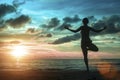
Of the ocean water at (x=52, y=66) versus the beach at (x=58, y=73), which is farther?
the ocean water at (x=52, y=66)

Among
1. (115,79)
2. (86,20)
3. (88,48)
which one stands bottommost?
(115,79)

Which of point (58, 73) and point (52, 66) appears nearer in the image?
point (58, 73)

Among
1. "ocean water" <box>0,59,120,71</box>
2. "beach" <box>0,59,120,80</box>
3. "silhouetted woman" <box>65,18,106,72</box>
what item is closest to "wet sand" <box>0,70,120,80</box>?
"beach" <box>0,59,120,80</box>

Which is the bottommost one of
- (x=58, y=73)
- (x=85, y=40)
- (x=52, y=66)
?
(x=52, y=66)

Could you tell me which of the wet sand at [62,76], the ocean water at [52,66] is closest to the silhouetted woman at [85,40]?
the wet sand at [62,76]

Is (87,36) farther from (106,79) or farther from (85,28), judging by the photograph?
(106,79)

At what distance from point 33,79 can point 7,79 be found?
1.43m

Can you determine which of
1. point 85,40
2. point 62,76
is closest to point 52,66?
point 62,76

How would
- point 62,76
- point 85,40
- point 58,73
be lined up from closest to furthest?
point 85,40
point 62,76
point 58,73

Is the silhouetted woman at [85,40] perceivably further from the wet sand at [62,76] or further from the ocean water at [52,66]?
the ocean water at [52,66]

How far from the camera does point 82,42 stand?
58.4 feet

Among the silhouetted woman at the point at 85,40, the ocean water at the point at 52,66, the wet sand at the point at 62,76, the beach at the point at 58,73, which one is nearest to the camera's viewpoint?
the silhouetted woman at the point at 85,40

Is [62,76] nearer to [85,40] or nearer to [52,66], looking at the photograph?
[85,40]

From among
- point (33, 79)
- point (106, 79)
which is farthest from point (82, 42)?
point (33, 79)
